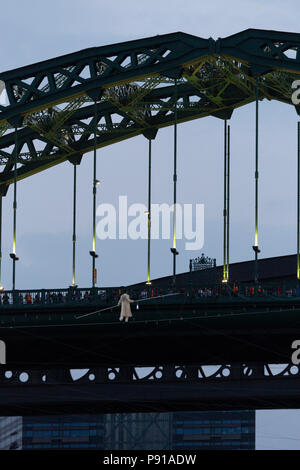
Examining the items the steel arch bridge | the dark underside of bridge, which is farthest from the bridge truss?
the steel arch bridge

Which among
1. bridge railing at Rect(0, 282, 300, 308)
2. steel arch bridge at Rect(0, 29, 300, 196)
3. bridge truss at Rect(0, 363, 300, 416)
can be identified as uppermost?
steel arch bridge at Rect(0, 29, 300, 196)

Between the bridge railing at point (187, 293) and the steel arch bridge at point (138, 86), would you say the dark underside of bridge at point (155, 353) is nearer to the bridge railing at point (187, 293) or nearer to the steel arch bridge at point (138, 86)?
the bridge railing at point (187, 293)

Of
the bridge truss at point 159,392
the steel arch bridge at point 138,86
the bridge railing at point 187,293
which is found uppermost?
the steel arch bridge at point 138,86

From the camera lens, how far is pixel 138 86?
3509 inches

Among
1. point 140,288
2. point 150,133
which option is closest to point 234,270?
point 150,133

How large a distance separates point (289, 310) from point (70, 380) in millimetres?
15284

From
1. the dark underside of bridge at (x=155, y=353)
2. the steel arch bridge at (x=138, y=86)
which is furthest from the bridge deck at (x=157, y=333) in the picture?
the steel arch bridge at (x=138, y=86)

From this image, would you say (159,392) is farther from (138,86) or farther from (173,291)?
(138,86)

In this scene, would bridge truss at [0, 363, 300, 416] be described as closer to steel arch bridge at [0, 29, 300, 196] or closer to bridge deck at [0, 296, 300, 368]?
bridge deck at [0, 296, 300, 368]

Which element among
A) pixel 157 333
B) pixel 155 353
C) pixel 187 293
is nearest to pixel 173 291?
pixel 187 293

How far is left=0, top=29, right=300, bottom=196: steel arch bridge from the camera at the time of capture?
83.1 metres

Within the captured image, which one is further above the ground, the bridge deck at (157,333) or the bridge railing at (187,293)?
the bridge railing at (187,293)

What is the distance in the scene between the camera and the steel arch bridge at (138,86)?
8306 cm

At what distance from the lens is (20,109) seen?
88.2 meters
